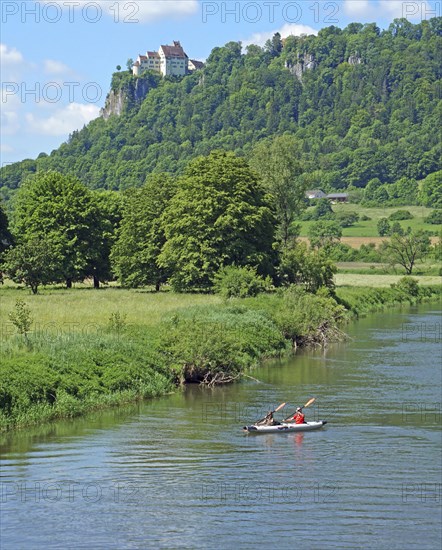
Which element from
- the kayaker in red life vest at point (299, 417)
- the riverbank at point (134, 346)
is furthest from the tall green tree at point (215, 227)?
the kayaker in red life vest at point (299, 417)

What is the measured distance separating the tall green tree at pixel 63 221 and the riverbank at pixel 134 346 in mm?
17275

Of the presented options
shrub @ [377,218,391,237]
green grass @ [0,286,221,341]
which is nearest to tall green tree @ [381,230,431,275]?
shrub @ [377,218,391,237]

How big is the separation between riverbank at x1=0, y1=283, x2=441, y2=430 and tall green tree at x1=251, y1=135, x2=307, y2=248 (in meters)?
26.2

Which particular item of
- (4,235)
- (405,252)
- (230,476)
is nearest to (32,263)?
(4,235)

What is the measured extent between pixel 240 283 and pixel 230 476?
47.6m

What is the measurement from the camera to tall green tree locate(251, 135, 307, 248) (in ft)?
343

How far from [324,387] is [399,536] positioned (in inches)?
906

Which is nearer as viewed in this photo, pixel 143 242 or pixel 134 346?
pixel 134 346

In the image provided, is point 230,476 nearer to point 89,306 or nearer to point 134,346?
point 134,346

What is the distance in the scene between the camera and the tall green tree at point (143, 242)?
9519 cm

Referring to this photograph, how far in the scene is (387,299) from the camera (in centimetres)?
10919

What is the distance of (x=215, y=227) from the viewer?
86500mm

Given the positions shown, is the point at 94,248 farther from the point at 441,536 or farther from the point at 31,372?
the point at 441,536

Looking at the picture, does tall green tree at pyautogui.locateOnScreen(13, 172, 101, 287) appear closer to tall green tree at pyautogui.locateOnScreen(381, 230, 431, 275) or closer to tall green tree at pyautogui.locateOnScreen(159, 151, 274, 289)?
tall green tree at pyautogui.locateOnScreen(159, 151, 274, 289)
